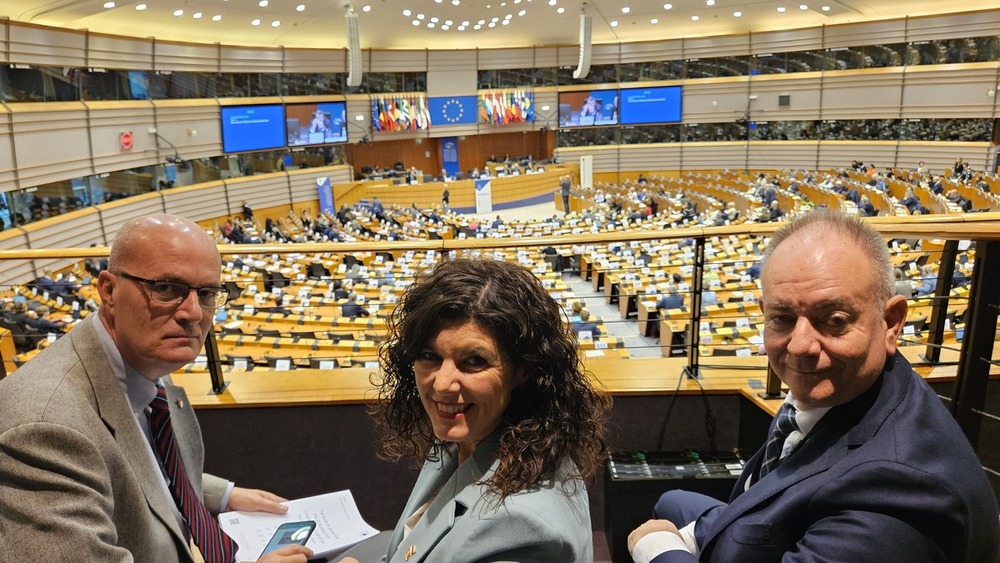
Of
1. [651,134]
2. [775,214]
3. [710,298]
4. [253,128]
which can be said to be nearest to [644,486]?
[710,298]

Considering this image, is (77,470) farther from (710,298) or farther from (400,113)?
(400,113)

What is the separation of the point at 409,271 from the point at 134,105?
11.0m

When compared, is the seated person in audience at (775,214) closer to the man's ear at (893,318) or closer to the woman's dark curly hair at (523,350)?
the man's ear at (893,318)

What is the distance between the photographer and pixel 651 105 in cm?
2594

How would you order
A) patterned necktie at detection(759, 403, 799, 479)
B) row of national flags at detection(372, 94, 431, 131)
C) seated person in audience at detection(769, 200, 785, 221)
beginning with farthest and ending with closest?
1. row of national flags at detection(372, 94, 431, 131)
2. seated person in audience at detection(769, 200, 785, 221)
3. patterned necktie at detection(759, 403, 799, 479)

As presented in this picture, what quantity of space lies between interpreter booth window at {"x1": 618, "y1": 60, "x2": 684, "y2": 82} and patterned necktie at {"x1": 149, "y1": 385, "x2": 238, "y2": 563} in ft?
86.6

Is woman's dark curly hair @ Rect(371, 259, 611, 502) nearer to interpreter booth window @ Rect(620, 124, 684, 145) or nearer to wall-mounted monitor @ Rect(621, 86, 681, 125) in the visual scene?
wall-mounted monitor @ Rect(621, 86, 681, 125)

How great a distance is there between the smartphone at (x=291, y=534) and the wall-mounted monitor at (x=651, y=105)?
25802 mm

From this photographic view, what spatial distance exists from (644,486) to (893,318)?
4.76ft

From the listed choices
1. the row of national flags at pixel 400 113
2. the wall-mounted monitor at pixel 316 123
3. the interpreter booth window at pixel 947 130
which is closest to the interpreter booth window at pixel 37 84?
the wall-mounted monitor at pixel 316 123

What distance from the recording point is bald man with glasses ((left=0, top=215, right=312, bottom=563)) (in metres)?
1.25

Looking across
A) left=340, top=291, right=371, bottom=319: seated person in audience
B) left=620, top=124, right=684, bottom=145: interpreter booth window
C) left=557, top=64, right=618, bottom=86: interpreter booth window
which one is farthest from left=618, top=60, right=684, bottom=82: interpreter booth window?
left=340, top=291, right=371, bottom=319: seated person in audience

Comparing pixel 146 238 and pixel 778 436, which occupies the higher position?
pixel 146 238

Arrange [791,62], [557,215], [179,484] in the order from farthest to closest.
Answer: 1. [791,62]
2. [557,215]
3. [179,484]
